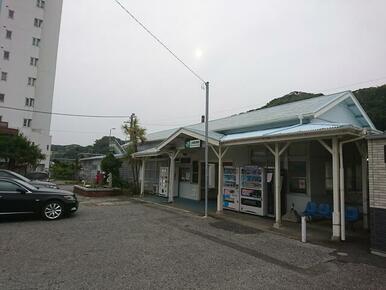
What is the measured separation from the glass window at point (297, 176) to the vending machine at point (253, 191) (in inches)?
50.5

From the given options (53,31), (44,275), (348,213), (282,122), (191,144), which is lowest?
(44,275)

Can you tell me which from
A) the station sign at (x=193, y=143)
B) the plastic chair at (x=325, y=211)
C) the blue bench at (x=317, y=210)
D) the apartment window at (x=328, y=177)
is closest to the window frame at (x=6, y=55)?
the station sign at (x=193, y=143)

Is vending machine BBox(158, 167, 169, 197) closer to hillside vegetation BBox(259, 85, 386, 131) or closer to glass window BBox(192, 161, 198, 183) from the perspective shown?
glass window BBox(192, 161, 198, 183)

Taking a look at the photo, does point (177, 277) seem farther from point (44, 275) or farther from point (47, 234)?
point (47, 234)

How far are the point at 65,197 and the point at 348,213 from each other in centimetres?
926

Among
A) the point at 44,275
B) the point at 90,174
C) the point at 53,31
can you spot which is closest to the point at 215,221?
the point at 44,275

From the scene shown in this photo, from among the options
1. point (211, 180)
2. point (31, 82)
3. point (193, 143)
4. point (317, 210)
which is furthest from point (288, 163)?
point (31, 82)

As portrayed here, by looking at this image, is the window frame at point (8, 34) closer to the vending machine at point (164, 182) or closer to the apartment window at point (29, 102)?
the apartment window at point (29, 102)

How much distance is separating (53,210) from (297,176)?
8.98 m

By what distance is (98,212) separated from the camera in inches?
439

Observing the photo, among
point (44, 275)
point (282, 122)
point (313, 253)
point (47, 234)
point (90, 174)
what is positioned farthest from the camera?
point (90, 174)

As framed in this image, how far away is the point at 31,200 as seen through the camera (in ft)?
28.8

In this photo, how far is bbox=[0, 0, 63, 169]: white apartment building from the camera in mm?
33812

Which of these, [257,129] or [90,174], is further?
[90,174]
